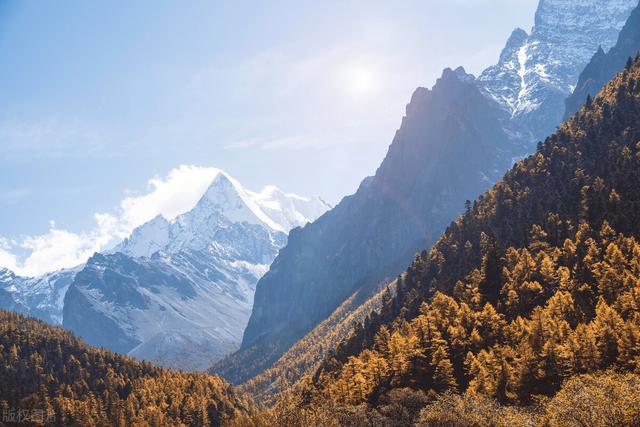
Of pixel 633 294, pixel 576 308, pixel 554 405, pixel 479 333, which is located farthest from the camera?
pixel 479 333

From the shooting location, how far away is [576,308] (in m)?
150

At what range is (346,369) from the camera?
190625mm

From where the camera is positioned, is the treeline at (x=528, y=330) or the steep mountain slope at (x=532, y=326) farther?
the steep mountain slope at (x=532, y=326)

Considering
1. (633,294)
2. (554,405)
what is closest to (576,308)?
(633,294)

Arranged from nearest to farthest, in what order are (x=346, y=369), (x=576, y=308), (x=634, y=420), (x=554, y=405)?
1. (x=634, y=420)
2. (x=554, y=405)
3. (x=576, y=308)
4. (x=346, y=369)

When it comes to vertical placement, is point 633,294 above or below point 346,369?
above

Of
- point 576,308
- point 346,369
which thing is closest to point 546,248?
point 576,308

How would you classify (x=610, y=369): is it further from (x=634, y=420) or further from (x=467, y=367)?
(x=467, y=367)

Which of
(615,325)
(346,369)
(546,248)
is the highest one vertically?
(546,248)

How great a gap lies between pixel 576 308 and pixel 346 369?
7479cm

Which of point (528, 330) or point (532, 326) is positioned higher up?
point (532, 326)

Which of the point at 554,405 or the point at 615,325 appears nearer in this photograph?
the point at 554,405

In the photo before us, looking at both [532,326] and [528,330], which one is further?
[528,330]

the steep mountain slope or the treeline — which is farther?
the steep mountain slope
